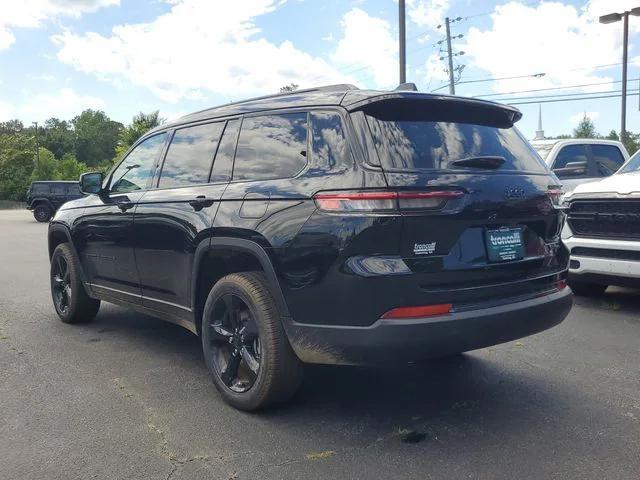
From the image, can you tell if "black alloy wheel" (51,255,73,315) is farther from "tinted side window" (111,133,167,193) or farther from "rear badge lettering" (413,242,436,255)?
"rear badge lettering" (413,242,436,255)

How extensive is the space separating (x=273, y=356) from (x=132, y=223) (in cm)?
197

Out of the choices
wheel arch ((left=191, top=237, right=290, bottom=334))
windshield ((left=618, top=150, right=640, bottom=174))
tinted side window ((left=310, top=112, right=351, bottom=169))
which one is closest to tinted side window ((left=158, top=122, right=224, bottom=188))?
wheel arch ((left=191, top=237, right=290, bottom=334))

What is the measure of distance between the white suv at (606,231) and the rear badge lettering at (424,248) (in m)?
3.66

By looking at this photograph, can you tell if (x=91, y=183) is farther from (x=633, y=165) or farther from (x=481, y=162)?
A: (x=633, y=165)

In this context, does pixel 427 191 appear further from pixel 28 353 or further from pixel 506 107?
pixel 28 353

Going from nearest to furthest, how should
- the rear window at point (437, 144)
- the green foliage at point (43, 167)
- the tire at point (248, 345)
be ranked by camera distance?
the rear window at point (437, 144) < the tire at point (248, 345) < the green foliage at point (43, 167)

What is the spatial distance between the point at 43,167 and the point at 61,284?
63631 millimetres

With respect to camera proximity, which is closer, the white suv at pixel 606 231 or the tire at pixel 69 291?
the tire at pixel 69 291

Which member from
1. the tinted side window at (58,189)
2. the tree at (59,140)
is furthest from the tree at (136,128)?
the tree at (59,140)

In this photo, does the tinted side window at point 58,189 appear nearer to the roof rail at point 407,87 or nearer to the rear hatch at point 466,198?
the roof rail at point 407,87

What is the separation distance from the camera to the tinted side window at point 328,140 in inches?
130

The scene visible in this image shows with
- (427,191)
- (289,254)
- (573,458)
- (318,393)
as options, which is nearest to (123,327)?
(318,393)

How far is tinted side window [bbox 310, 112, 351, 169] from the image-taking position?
3.31 metres

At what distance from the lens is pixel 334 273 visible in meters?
3.12
